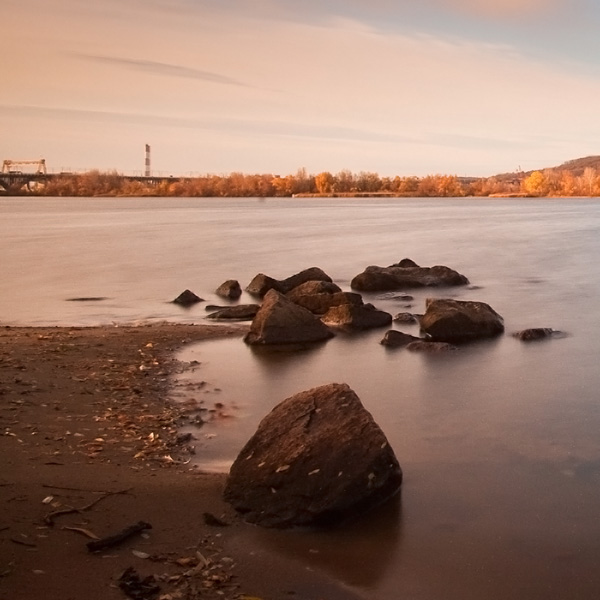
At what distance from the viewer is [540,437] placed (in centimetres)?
909

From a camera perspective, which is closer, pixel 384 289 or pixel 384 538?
pixel 384 538

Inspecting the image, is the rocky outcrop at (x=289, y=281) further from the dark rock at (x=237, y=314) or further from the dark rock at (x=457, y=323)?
the dark rock at (x=457, y=323)

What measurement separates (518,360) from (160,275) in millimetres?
18398

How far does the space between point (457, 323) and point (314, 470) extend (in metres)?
9.10

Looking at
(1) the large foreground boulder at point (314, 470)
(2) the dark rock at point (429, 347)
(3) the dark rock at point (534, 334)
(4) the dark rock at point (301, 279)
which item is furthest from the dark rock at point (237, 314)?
(1) the large foreground boulder at point (314, 470)

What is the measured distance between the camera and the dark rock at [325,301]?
17778 mm

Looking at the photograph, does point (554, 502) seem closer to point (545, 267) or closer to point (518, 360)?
point (518, 360)

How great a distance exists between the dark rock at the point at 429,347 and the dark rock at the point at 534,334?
2116 mm

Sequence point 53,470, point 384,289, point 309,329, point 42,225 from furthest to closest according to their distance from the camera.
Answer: point 42,225, point 384,289, point 309,329, point 53,470

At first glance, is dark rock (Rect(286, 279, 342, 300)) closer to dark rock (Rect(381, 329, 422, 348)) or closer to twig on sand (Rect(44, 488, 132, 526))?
dark rock (Rect(381, 329, 422, 348))

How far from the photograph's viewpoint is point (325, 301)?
59.1 feet

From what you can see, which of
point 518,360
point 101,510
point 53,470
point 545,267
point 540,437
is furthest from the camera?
point 545,267

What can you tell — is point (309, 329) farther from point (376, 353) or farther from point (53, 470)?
point (53, 470)

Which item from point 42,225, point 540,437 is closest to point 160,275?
point 540,437
